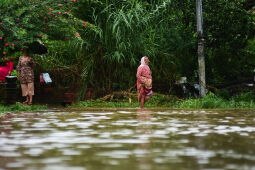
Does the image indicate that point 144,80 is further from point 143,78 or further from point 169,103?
point 169,103

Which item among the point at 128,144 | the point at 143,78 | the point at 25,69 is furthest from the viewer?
the point at 25,69

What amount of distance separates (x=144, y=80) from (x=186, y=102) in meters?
1.75

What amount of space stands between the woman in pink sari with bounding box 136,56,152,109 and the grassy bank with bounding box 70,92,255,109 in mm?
955

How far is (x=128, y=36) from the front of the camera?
19719 millimetres

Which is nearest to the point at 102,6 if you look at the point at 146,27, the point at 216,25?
the point at 146,27

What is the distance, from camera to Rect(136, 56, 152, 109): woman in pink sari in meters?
17.7

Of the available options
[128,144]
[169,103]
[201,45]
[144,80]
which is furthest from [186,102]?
[128,144]

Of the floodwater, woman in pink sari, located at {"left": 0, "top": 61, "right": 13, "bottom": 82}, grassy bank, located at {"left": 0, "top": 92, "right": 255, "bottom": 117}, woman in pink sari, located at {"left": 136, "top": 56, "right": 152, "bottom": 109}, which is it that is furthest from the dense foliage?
the floodwater

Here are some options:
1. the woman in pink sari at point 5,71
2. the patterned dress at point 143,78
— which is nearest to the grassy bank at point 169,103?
the patterned dress at point 143,78

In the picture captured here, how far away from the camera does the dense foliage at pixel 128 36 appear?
63.3ft

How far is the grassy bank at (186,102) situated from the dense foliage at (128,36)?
3.27ft

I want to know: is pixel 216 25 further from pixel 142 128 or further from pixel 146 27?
pixel 142 128

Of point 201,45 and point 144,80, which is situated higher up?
point 201,45

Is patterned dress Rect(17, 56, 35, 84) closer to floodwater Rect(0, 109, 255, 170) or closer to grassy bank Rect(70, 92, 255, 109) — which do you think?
grassy bank Rect(70, 92, 255, 109)
